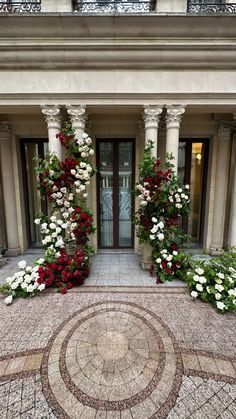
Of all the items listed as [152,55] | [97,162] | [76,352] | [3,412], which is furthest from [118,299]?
[152,55]

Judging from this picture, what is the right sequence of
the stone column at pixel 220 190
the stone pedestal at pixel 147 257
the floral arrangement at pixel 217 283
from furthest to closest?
the stone column at pixel 220 190, the stone pedestal at pixel 147 257, the floral arrangement at pixel 217 283

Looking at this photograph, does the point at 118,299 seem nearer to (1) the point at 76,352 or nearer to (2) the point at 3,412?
(1) the point at 76,352

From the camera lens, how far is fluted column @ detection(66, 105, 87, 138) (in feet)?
13.6

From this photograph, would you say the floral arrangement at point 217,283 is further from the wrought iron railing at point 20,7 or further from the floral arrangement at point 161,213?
the wrought iron railing at point 20,7

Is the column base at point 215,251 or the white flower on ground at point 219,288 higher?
the white flower on ground at point 219,288

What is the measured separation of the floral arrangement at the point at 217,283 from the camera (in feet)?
10.8

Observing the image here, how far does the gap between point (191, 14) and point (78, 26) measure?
194 centimetres

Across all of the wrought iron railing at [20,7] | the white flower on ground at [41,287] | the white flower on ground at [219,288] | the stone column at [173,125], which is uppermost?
the wrought iron railing at [20,7]

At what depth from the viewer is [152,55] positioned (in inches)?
153

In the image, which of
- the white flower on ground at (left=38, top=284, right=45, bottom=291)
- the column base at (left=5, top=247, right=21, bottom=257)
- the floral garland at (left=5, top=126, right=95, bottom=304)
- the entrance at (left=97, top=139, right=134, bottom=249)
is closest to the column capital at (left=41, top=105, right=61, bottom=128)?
the floral garland at (left=5, top=126, right=95, bottom=304)

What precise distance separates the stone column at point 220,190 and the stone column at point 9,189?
524 cm

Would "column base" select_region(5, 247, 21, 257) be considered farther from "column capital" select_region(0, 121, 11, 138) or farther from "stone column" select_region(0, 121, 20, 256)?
"column capital" select_region(0, 121, 11, 138)

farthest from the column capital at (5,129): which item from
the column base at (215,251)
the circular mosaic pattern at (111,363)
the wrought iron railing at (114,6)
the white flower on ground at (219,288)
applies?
the column base at (215,251)

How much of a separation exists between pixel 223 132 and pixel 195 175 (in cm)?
124
